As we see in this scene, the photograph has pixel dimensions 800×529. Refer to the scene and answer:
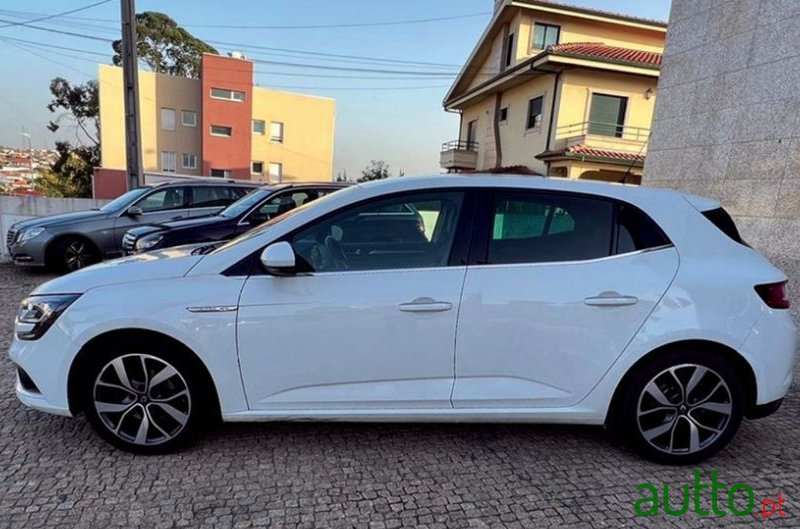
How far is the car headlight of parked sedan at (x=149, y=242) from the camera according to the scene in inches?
229

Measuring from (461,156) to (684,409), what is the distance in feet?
69.9

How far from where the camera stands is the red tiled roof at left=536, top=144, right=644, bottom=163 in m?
15.6

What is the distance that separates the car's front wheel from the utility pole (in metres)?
9.19

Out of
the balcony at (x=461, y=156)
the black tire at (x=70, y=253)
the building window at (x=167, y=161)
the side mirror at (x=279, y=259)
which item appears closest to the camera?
the side mirror at (x=279, y=259)

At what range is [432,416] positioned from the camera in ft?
8.64

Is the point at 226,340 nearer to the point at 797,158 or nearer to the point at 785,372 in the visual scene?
the point at 785,372

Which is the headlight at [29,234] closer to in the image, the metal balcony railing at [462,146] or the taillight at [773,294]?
the taillight at [773,294]

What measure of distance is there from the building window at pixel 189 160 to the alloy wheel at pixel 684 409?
3387 centimetres

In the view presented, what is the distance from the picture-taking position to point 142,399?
2.60 m

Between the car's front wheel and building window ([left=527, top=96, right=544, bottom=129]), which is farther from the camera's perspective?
building window ([left=527, top=96, right=544, bottom=129])

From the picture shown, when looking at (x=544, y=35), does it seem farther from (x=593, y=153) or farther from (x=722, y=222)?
(x=722, y=222)

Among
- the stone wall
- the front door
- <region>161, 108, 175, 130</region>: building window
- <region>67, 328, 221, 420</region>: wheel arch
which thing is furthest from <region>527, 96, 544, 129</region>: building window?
<region>161, 108, 175, 130</region>: building window

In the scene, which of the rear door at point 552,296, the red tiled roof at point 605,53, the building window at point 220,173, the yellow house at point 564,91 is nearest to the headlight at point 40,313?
the rear door at point 552,296

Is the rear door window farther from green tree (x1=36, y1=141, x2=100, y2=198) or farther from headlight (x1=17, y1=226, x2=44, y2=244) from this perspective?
green tree (x1=36, y1=141, x2=100, y2=198)
